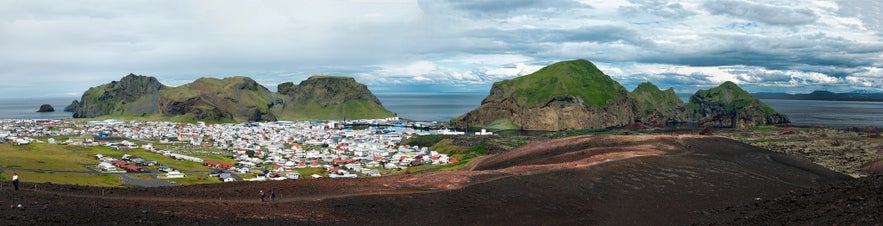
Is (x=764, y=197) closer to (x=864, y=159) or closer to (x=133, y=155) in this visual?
(x=864, y=159)

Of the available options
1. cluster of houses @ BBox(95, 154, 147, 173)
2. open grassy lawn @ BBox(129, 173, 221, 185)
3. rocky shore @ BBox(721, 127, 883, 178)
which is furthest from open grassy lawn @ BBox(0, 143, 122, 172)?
rocky shore @ BBox(721, 127, 883, 178)

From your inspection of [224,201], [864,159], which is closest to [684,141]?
[864,159]

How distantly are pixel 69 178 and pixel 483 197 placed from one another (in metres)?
55.1

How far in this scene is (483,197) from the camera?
37781mm

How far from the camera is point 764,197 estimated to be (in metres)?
39.8

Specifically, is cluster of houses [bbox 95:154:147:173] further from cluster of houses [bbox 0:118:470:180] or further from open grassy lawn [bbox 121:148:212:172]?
open grassy lawn [bbox 121:148:212:172]

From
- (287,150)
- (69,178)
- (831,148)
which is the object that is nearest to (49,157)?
(69,178)

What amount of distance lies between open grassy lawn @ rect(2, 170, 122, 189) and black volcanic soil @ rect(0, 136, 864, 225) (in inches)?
1394

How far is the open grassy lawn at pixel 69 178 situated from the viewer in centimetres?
6228

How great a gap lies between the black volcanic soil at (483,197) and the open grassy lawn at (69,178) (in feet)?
116

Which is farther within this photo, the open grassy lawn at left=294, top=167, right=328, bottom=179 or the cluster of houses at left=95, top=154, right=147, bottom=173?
the open grassy lawn at left=294, top=167, right=328, bottom=179

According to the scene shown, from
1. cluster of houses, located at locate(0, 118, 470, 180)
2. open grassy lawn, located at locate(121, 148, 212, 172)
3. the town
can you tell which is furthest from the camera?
cluster of houses, located at locate(0, 118, 470, 180)

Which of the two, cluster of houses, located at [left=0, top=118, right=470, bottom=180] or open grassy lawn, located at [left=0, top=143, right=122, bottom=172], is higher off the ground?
open grassy lawn, located at [left=0, top=143, right=122, bottom=172]

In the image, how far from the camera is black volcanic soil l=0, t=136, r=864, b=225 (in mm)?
27953
